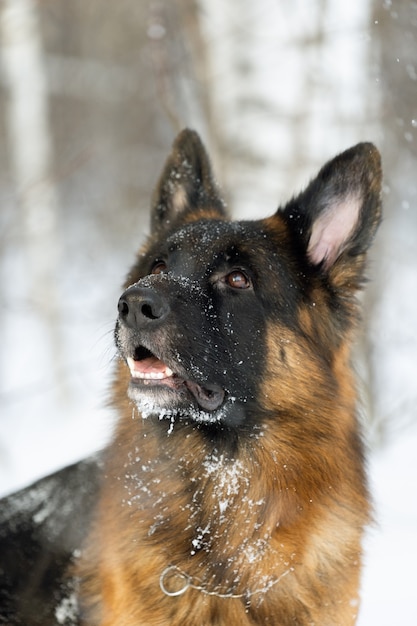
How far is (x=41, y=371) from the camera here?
1134cm

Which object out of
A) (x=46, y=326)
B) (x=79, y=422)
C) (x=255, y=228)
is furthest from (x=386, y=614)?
(x=46, y=326)

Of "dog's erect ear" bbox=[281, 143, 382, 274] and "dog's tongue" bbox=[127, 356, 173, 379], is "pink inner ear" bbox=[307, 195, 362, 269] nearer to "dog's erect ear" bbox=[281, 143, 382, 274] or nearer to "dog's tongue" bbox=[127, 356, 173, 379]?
"dog's erect ear" bbox=[281, 143, 382, 274]

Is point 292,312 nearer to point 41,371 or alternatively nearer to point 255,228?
point 255,228

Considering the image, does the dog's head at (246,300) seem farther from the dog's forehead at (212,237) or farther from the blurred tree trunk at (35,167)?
the blurred tree trunk at (35,167)

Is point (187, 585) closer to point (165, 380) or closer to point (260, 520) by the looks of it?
point (260, 520)

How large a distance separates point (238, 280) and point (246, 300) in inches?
4.0

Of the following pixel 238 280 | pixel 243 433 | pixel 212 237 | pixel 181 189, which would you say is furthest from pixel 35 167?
pixel 243 433

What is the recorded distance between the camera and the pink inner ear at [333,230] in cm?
319

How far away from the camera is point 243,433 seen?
10.1 ft

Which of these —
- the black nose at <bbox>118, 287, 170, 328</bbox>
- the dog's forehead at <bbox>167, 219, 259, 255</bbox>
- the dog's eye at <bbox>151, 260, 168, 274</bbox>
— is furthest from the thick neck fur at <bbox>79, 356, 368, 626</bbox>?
the dog's forehead at <bbox>167, 219, 259, 255</bbox>

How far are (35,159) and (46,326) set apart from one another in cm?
257

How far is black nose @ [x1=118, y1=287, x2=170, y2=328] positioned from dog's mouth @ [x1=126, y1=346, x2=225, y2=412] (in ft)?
0.49

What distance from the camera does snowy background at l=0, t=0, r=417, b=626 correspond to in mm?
4953

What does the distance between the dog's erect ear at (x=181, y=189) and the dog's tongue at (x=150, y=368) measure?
1.16 m
